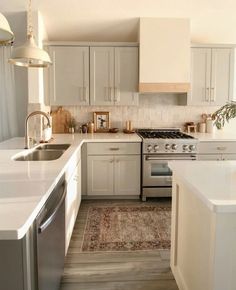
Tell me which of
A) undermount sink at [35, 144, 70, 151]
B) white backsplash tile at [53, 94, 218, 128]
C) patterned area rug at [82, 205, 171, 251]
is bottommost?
patterned area rug at [82, 205, 171, 251]

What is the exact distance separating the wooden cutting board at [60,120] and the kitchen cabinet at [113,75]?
1.86 ft

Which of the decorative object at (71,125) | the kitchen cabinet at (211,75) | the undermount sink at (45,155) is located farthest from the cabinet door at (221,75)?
the undermount sink at (45,155)

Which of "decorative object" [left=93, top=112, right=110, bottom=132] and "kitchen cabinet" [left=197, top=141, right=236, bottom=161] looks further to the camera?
"decorative object" [left=93, top=112, right=110, bottom=132]

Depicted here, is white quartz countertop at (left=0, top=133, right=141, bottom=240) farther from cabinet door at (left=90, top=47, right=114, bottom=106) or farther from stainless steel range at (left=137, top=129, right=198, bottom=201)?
cabinet door at (left=90, top=47, right=114, bottom=106)

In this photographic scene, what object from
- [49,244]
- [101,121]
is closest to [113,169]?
[101,121]

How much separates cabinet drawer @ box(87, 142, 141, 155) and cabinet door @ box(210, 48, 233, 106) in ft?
4.80

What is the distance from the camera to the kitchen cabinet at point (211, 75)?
4.09 meters

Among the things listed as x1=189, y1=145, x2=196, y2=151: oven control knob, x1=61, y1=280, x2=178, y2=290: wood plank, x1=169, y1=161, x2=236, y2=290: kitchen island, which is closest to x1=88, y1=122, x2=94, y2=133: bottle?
x1=189, y1=145, x2=196, y2=151: oven control knob

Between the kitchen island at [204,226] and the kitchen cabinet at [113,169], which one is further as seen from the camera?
the kitchen cabinet at [113,169]

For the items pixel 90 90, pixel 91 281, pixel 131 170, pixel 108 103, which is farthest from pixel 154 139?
pixel 91 281

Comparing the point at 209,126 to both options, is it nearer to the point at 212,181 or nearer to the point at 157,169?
the point at 157,169

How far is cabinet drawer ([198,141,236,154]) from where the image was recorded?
377 cm

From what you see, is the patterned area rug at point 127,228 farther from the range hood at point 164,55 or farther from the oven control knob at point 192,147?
the range hood at point 164,55

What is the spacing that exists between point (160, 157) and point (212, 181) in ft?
7.37
